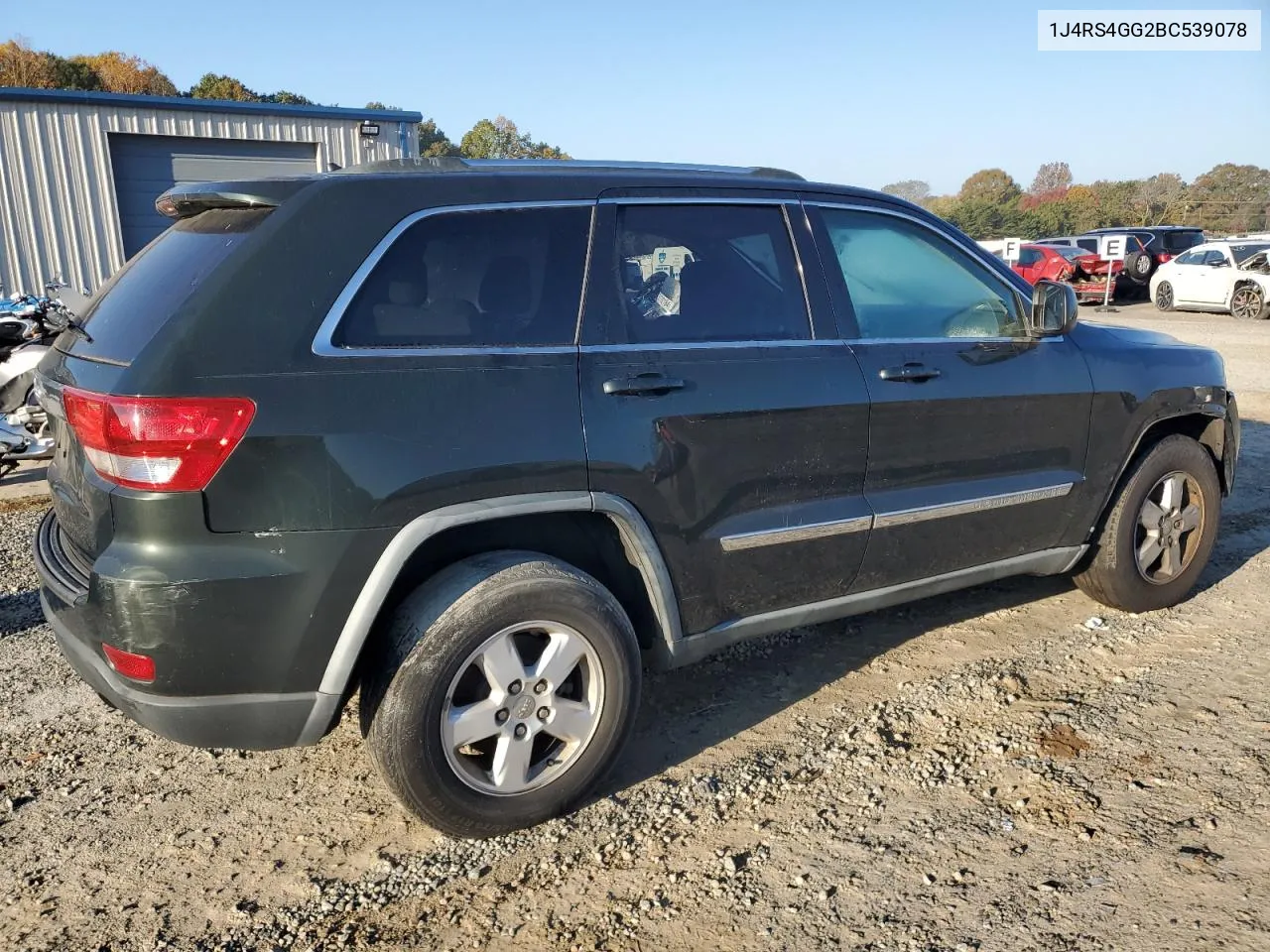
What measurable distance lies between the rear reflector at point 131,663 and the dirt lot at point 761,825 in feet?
2.06

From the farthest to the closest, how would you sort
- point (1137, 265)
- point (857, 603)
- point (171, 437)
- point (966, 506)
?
point (1137, 265) → point (966, 506) → point (857, 603) → point (171, 437)

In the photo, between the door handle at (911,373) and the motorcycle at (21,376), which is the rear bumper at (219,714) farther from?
the motorcycle at (21,376)

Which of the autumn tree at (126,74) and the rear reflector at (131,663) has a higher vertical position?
the autumn tree at (126,74)

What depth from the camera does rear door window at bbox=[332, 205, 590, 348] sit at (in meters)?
2.76

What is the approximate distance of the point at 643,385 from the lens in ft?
9.93

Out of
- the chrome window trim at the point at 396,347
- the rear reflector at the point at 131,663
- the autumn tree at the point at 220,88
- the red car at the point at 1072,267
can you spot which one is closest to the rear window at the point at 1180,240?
the red car at the point at 1072,267

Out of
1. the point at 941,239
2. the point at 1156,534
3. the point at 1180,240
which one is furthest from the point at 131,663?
the point at 1180,240

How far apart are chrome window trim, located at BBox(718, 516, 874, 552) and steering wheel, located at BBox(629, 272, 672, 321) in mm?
743

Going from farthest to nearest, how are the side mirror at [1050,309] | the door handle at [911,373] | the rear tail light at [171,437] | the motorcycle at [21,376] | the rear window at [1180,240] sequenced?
the rear window at [1180,240] → the motorcycle at [21,376] → the side mirror at [1050,309] → the door handle at [911,373] → the rear tail light at [171,437]

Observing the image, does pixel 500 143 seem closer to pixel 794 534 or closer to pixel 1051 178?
pixel 1051 178

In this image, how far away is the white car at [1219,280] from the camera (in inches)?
723

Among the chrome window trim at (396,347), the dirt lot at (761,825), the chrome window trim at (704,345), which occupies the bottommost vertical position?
the dirt lot at (761,825)

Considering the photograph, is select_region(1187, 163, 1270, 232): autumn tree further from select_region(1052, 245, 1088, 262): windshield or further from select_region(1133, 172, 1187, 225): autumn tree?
select_region(1052, 245, 1088, 262): windshield

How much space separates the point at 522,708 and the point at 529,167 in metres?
1.63
